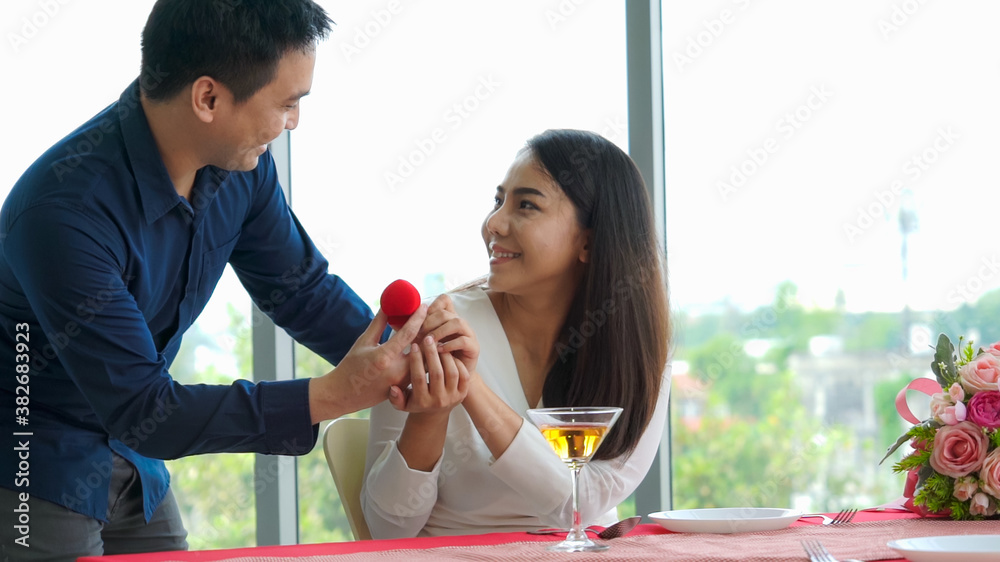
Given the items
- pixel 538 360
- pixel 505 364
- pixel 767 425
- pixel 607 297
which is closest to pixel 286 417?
pixel 505 364

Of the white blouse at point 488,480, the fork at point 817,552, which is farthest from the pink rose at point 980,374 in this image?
the white blouse at point 488,480

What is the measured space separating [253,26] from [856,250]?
1815 mm

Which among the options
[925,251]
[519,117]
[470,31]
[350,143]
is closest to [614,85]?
[519,117]

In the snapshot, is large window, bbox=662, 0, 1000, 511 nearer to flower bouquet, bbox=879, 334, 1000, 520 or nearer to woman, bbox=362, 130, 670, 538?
woman, bbox=362, 130, 670, 538

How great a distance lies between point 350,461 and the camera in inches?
74.3

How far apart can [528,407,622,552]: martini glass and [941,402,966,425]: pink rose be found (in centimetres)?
63

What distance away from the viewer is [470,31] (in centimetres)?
278

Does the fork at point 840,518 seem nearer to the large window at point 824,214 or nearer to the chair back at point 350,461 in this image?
the chair back at point 350,461

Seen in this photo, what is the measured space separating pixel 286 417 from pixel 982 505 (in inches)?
43.8

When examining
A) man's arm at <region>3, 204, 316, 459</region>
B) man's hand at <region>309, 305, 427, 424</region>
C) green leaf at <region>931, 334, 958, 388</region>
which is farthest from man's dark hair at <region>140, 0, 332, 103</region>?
green leaf at <region>931, 334, 958, 388</region>

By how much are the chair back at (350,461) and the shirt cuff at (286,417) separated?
1.12ft

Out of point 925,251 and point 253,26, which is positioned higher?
point 253,26

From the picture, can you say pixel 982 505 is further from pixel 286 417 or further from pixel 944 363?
pixel 286 417

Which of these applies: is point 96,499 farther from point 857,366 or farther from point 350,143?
point 857,366
